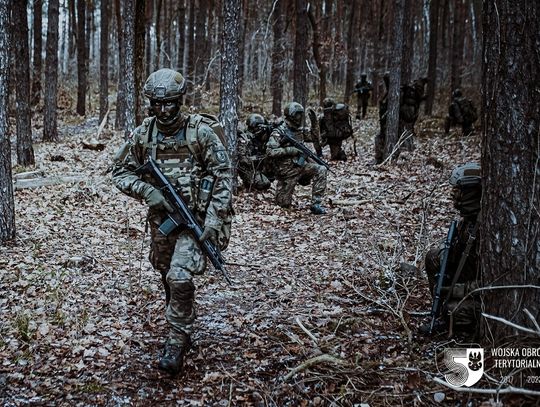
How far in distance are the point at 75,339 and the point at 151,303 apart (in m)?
1.00

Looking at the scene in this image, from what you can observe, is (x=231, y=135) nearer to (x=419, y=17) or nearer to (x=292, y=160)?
(x=292, y=160)

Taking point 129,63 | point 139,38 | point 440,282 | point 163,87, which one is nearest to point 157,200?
point 163,87

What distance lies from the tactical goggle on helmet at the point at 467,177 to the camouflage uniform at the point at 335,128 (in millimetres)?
9637

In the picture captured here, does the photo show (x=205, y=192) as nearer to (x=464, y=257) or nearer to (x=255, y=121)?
(x=464, y=257)

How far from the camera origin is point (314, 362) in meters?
3.84

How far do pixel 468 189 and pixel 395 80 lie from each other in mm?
9446

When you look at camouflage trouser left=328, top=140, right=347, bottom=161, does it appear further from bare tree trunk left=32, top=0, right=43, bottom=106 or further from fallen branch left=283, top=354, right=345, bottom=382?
bare tree trunk left=32, top=0, right=43, bottom=106

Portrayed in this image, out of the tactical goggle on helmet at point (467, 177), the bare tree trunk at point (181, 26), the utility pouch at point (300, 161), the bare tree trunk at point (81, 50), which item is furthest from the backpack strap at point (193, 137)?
the bare tree trunk at point (181, 26)

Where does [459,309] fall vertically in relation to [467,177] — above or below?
below

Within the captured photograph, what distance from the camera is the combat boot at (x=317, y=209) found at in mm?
9375

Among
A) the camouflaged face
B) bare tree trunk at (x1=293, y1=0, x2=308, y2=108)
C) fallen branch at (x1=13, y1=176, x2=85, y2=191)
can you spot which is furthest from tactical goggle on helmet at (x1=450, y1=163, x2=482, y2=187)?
bare tree trunk at (x1=293, y1=0, x2=308, y2=108)

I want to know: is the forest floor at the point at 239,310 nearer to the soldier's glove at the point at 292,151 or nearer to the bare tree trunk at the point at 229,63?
the soldier's glove at the point at 292,151

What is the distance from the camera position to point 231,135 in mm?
9664

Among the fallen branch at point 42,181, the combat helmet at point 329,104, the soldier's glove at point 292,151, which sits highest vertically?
the combat helmet at point 329,104
